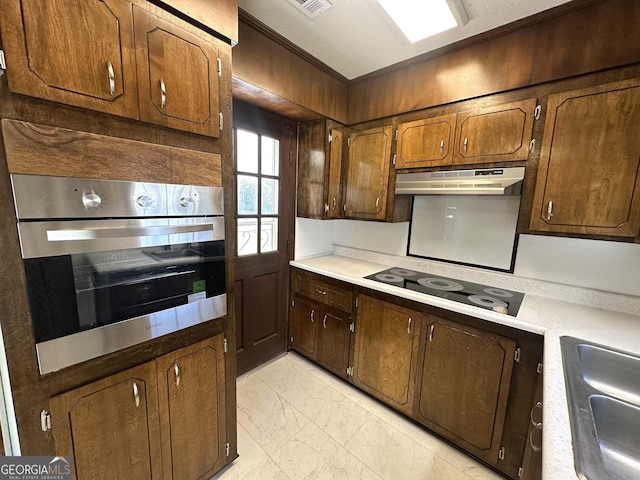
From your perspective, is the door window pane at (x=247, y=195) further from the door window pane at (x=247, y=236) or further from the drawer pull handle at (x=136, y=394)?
the drawer pull handle at (x=136, y=394)

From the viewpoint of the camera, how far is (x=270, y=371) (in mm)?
2393

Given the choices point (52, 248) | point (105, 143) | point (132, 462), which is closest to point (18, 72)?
point (105, 143)

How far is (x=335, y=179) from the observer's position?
7.75ft

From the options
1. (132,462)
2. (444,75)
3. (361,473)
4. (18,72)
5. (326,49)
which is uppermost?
(326,49)

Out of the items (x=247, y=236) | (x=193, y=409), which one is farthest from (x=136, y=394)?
(x=247, y=236)

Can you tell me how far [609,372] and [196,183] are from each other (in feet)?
6.36

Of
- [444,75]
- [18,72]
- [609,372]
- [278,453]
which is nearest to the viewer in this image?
[18,72]

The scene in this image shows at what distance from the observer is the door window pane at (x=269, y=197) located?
2283mm

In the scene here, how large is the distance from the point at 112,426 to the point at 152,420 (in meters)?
0.14

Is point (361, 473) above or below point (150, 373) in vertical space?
below

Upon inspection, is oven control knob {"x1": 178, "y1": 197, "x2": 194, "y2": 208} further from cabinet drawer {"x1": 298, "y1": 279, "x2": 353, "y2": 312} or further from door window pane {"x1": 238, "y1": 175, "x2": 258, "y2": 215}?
cabinet drawer {"x1": 298, "y1": 279, "x2": 353, "y2": 312}

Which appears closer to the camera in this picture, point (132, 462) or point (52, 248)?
point (52, 248)

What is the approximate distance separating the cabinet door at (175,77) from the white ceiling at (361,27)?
576 millimetres

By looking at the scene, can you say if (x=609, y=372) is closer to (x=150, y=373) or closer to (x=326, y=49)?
(x=150, y=373)
